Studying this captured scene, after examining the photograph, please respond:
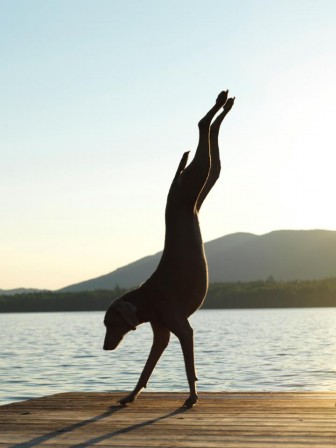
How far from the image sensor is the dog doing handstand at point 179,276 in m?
8.95

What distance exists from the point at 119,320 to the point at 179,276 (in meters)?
0.84

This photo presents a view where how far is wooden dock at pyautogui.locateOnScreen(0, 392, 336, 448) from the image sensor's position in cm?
661

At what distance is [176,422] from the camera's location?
24.9 feet

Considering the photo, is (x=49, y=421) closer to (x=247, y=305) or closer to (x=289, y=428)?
(x=289, y=428)

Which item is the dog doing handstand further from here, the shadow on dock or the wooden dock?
the shadow on dock

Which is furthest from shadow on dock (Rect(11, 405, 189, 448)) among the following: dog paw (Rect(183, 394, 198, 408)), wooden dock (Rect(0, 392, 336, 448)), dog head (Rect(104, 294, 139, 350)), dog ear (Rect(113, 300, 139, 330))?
dog ear (Rect(113, 300, 139, 330))

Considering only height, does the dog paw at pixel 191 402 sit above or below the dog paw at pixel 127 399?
below

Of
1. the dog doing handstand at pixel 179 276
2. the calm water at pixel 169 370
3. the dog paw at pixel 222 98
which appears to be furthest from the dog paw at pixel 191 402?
the calm water at pixel 169 370

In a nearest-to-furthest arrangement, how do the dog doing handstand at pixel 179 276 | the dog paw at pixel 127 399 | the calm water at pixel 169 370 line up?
the dog doing handstand at pixel 179 276
the dog paw at pixel 127 399
the calm water at pixel 169 370

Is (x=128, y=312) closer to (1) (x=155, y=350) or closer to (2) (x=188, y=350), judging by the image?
→ (1) (x=155, y=350)

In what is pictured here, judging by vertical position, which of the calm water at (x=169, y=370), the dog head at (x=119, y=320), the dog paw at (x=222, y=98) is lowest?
the calm water at (x=169, y=370)

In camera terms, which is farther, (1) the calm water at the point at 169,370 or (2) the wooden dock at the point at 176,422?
(1) the calm water at the point at 169,370

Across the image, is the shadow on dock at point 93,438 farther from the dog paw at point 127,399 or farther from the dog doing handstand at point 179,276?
the dog doing handstand at point 179,276

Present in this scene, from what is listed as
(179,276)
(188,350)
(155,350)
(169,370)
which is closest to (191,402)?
(188,350)
